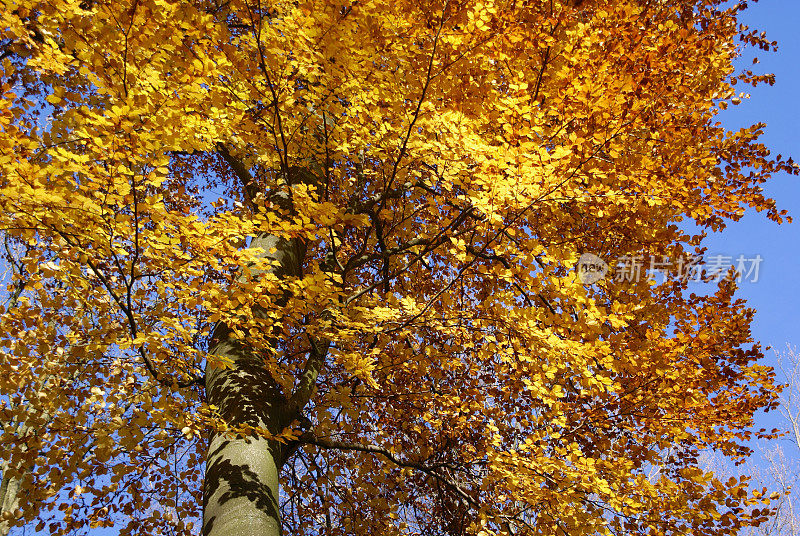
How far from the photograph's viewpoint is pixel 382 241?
4.82 meters

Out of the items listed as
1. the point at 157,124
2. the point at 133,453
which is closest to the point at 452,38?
the point at 157,124

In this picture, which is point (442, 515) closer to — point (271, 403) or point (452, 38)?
point (271, 403)

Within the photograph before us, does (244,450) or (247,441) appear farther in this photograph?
(244,450)

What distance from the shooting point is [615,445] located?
17.7 feet

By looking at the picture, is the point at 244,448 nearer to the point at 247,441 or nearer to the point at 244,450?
the point at 244,450

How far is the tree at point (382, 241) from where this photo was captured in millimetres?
2889

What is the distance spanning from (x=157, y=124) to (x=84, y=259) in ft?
3.13

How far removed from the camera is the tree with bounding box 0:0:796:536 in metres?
2.89
